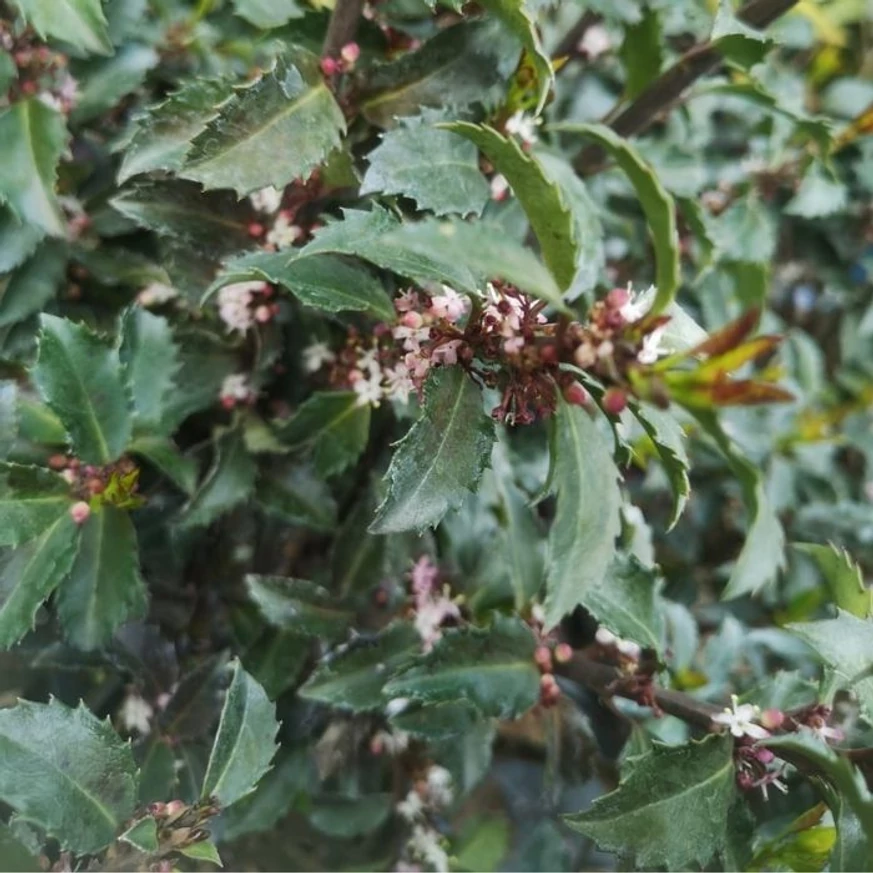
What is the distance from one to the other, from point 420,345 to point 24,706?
331 millimetres

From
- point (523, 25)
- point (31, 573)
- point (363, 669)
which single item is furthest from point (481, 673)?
point (523, 25)

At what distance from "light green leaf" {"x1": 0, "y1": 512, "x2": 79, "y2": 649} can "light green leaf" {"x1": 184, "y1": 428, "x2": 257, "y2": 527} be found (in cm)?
10

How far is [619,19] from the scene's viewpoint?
0.85 meters

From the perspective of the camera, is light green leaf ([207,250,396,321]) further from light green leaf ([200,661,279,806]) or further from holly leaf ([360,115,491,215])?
light green leaf ([200,661,279,806])

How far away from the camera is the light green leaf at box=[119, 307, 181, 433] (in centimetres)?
70

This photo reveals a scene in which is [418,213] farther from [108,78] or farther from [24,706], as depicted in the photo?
[24,706]

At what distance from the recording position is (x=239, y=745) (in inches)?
23.8

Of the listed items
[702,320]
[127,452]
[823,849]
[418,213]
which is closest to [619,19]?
[418,213]

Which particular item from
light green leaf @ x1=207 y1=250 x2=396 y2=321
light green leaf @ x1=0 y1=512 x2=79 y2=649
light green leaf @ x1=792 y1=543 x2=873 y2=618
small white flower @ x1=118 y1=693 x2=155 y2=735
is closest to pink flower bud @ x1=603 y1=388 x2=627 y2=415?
light green leaf @ x1=207 y1=250 x2=396 y2=321

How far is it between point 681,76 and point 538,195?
400 mm

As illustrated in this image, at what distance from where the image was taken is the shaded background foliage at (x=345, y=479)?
0.56m

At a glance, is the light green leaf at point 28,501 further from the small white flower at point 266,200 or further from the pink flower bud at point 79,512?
the small white flower at point 266,200

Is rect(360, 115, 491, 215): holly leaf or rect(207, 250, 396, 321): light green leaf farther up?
rect(360, 115, 491, 215): holly leaf

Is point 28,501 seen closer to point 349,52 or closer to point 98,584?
point 98,584
